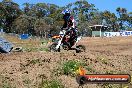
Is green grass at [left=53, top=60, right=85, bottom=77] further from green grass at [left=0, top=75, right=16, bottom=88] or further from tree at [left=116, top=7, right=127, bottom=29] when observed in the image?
tree at [left=116, top=7, right=127, bottom=29]

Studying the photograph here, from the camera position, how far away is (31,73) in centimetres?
791

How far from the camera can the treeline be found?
101m

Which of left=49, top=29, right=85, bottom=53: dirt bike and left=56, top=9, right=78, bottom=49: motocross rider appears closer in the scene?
left=56, top=9, right=78, bottom=49: motocross rider

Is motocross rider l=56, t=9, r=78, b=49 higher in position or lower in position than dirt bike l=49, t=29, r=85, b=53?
higher

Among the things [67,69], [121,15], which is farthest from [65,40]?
[121,15]

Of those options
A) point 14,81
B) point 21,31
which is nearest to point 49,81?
point 14,81

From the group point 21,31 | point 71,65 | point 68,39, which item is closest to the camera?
point 71,65

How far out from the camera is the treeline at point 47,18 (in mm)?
101312

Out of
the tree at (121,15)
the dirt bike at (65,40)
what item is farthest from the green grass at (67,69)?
the tree at (121,15)

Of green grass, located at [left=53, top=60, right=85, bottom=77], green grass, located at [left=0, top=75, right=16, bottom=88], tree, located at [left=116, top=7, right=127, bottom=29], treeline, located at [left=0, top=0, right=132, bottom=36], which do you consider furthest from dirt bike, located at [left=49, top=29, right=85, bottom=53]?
tree, located at [left=116, top=7, right=127, bottom=29]

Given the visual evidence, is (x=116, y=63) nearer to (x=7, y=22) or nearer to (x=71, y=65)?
(x=71, y=65)

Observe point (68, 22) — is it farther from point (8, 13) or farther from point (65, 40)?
point (8, 13)

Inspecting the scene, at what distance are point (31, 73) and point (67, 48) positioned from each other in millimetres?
8822

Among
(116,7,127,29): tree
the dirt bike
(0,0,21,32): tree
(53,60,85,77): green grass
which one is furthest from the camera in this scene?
(116,7,127,29): tree
